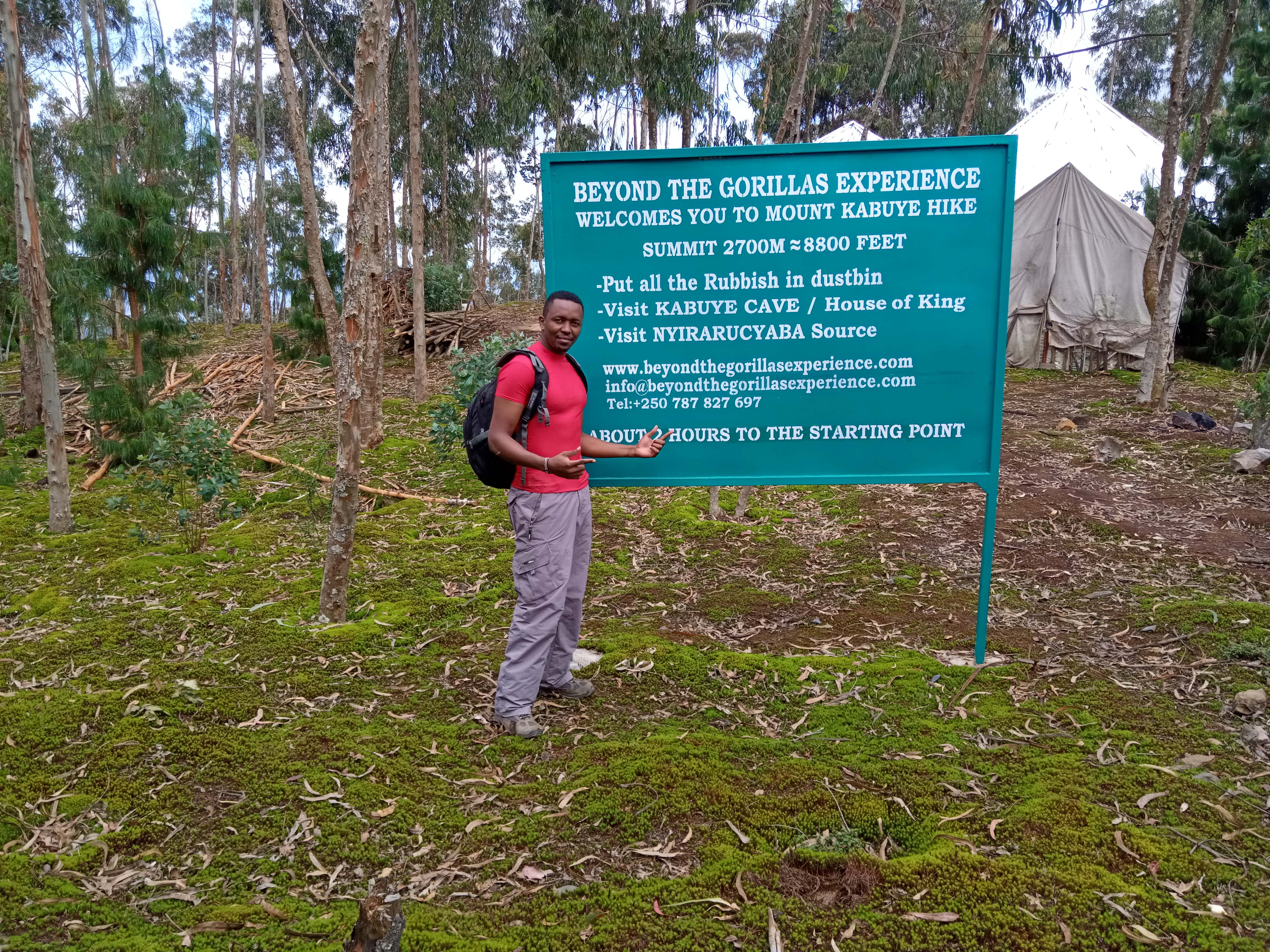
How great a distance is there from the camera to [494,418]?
3137 millimetres

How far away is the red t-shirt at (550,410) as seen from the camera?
3146mm

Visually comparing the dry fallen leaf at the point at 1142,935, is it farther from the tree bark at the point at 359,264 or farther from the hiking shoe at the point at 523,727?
the tree bark at the point at 359,264

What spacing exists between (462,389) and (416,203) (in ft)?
15.9

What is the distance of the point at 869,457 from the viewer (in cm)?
379

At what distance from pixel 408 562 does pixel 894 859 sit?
12.3ft

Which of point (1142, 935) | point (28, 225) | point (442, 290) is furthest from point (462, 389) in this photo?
point (442, 290)

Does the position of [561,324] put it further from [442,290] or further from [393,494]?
[442,290]

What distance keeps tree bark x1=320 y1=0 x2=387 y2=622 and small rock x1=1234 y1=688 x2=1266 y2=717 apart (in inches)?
155

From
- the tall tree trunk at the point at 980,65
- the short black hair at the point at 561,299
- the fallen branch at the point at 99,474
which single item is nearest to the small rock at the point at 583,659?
the short black hair at the point at 561,299

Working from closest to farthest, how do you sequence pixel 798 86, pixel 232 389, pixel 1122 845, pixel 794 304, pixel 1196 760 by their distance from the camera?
1. pixel 1122 845
2. pixel 1196 760
3. pixel 794 304
4. pixel 798 86
5. pixel 232 389

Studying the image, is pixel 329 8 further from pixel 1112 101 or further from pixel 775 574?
pixel 1112 101

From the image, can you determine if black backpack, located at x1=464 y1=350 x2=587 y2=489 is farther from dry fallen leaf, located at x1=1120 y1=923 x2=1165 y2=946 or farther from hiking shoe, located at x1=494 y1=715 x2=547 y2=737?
dry fallen leaf, located at x1=1120 y1=923 x2=1165 y2=946

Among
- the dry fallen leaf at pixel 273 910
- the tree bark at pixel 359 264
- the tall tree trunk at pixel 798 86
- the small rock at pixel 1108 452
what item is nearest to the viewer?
the dry fallen leaf at pixel 273 910

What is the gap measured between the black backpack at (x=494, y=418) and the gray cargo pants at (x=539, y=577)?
107 mm
